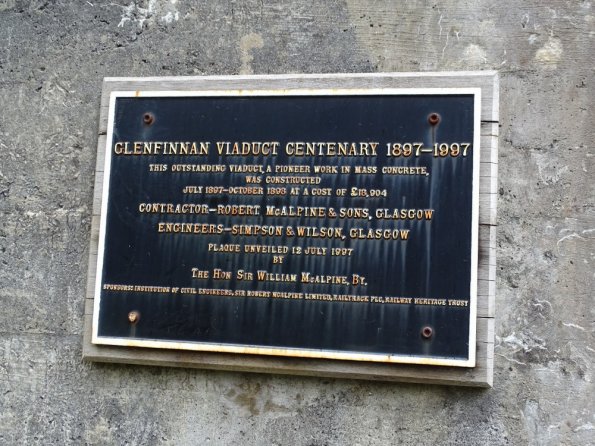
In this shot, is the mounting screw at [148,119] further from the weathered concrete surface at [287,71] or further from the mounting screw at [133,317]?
the mounting screw at [133,317]

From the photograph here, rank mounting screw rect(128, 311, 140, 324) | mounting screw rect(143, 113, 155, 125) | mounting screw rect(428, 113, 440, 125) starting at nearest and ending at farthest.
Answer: mounting screw rect(428, 113, 440, 125)
mounting screw rect(128, 311, 140, 324)
mounting screw rect(143, 113, 155, 125)

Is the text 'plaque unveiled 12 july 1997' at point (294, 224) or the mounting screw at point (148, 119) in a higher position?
the mounting screw at point (148, 119)

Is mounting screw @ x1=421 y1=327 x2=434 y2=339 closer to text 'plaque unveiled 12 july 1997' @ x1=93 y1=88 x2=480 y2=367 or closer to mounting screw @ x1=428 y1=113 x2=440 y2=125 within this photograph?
text 'plaque unveiled 12 july 1997' @ x1=93 y1=88 x2=480 y2=367

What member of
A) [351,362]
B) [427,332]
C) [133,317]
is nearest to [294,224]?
[351,362]

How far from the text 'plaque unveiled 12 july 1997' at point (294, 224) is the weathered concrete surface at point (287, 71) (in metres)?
0.26

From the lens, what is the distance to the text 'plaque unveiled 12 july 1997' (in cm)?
370

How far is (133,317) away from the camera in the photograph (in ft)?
13.0

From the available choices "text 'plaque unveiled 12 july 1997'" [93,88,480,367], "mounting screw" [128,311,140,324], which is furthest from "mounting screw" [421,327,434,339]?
"mounting screw" [128,311,140,324]

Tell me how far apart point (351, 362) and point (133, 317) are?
1315 millimetres

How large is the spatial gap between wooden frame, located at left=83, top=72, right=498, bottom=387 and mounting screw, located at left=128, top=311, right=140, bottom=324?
17cm

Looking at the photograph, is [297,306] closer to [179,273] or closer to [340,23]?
[179,273]

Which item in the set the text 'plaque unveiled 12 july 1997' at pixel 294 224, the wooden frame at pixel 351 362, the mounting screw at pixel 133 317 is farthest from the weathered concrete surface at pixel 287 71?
the mounting screw at pixel 133 317

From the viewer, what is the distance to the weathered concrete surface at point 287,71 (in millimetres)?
3709

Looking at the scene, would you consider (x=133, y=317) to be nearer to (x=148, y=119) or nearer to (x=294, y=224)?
(x=294, y=224)
